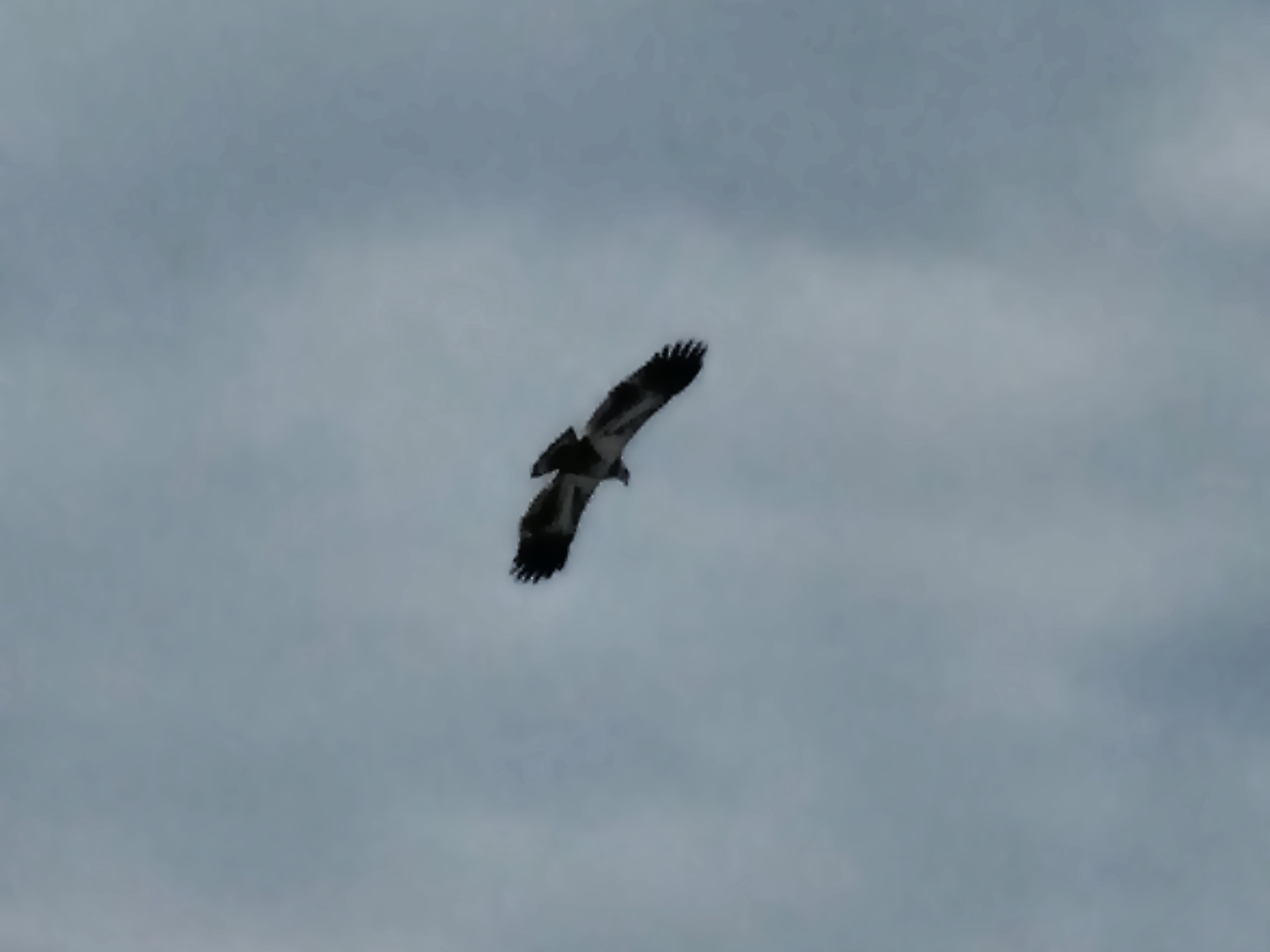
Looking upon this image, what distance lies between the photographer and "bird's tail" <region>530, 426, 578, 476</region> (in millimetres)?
79938

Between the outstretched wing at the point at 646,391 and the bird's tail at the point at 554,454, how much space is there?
0.42 m

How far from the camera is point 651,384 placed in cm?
7981

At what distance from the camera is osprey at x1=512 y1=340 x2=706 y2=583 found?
79812 mm

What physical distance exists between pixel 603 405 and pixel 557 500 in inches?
123

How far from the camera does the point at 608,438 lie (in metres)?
80.3

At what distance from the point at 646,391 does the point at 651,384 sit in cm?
20

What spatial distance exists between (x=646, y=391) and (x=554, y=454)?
2583 mm

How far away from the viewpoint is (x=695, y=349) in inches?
3150

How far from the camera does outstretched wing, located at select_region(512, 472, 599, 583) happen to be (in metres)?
81.7

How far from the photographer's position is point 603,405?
79.9 meters

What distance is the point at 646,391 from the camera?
79.9 meters

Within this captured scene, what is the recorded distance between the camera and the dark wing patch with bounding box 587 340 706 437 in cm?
7975

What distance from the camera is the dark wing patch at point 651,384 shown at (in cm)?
7975

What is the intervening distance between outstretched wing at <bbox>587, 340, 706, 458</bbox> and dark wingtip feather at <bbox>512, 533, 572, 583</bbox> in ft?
11.5
